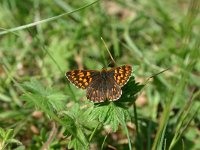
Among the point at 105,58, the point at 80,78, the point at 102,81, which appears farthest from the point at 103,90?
the point at 105,58

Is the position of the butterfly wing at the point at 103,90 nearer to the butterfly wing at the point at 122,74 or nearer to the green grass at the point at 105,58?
the butterfly wing at the point at 122,74

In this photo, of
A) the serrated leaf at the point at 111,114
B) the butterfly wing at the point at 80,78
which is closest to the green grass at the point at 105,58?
the butterfly wing at the point at 80,78

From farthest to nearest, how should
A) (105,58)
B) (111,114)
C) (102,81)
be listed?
(105,58) → (102,81) → (111,114)

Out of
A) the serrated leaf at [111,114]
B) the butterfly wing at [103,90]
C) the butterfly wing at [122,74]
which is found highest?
the butterfly wing at [122,74]

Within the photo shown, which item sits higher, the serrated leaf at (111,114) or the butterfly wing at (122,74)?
the butterfly wing at (122,74)

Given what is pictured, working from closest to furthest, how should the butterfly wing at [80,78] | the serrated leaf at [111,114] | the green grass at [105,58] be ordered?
the serrated leaf at [111,114] < the butterfly wing at [80,78] < the green grass at [105,58]

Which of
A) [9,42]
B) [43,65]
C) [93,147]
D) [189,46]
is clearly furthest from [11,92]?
[189,46]

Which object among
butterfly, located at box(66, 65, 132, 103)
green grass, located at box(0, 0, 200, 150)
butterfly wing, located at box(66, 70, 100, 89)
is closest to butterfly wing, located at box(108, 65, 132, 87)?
butterfly, located at box(66, 65, 132, 103)

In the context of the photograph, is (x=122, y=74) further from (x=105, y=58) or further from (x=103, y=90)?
(x=105, y=58)
